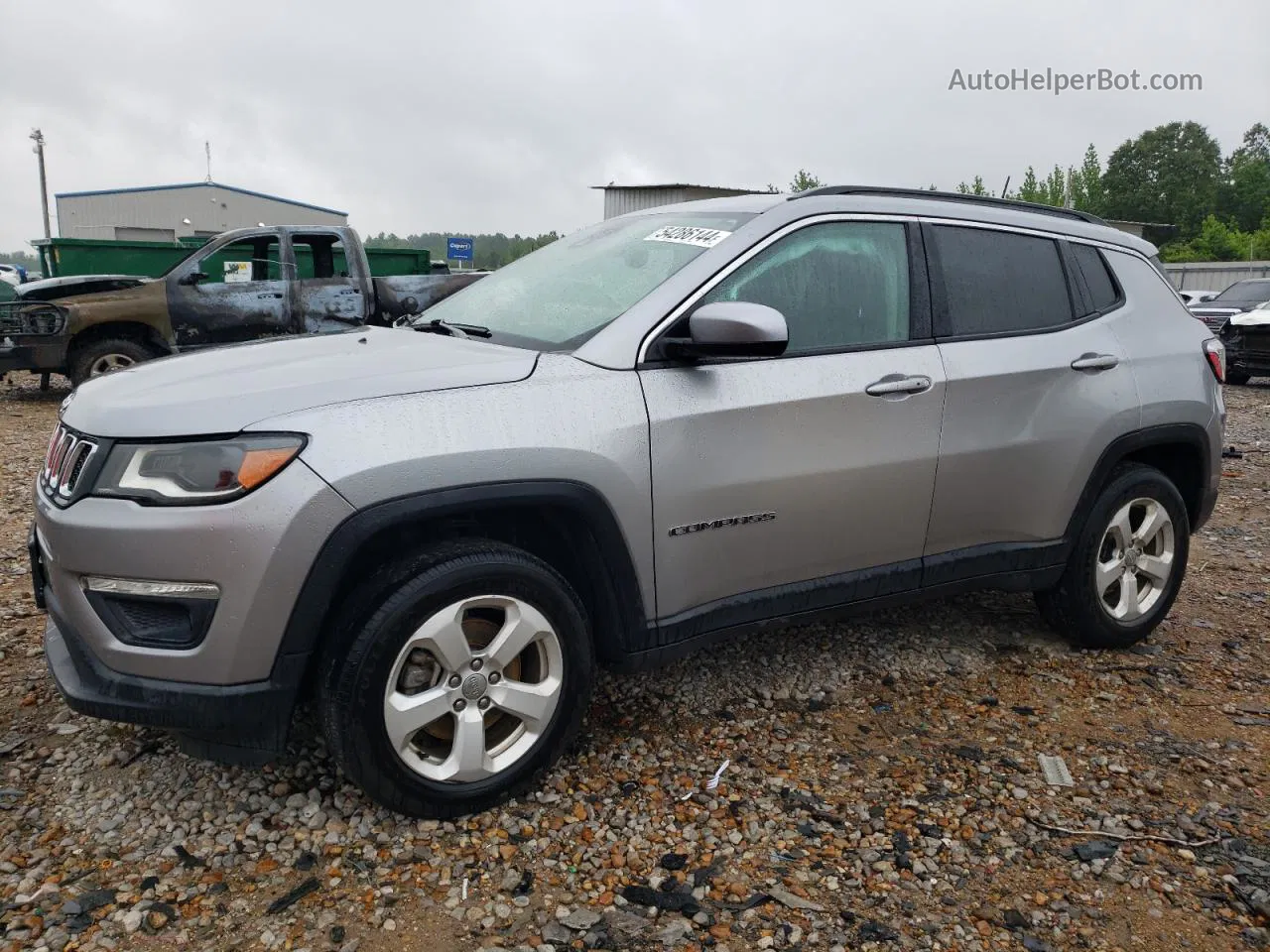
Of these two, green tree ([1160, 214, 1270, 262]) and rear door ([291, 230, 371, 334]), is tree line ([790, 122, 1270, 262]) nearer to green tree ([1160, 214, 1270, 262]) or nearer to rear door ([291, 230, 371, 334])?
green tree ([1160, 214, 1270, 262])

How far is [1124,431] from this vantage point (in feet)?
12.2

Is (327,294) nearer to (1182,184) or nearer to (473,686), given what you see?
(473,686)

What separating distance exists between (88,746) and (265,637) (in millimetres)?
1117

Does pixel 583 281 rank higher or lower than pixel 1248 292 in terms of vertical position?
lower

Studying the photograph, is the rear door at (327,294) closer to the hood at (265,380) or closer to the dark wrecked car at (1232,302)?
the hood at (265,380)

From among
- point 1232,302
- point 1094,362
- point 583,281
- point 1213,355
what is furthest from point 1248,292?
point 583,281

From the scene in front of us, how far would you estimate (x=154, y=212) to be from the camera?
42.7 m

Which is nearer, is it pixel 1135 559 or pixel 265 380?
pixel 265 380

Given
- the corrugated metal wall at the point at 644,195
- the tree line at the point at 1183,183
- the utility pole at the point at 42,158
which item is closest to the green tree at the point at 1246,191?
the tree line at the point at 1183,183

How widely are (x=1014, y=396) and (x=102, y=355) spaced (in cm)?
921

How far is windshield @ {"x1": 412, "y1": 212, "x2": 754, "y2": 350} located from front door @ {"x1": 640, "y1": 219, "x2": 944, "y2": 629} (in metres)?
0.21

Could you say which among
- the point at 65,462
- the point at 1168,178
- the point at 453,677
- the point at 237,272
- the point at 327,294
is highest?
the point at 1168,178

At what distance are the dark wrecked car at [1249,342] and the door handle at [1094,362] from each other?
38.5ft

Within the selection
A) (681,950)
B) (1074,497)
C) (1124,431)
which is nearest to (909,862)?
(681,950)
